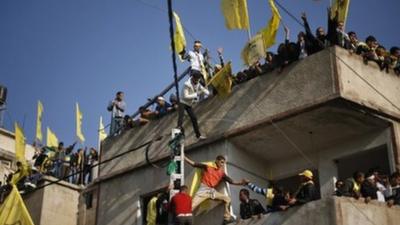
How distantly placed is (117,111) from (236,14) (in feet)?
18.0

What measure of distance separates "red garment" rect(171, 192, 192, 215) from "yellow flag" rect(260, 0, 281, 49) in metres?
4.14

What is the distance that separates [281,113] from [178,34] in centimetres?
329

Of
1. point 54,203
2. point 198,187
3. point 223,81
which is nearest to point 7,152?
point 54,203

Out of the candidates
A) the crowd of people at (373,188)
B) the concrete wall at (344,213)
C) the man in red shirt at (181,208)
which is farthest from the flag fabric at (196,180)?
the crowd of people at (373,188)

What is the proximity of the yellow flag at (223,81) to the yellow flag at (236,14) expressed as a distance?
0.94m

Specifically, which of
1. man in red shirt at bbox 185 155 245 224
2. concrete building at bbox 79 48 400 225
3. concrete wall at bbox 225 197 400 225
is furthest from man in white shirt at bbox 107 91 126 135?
concrete wall at bbox 225 197 400 225

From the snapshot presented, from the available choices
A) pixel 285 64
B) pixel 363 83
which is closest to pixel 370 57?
pixel 363 83

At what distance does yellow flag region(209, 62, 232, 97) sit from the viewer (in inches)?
733

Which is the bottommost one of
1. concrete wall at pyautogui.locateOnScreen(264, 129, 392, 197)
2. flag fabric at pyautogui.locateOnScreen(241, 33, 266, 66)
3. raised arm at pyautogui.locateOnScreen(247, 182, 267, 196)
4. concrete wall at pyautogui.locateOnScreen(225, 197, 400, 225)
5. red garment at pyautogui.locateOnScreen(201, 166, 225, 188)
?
concrete wall at pyautogui.locateOnScreen(225, 197, 400, 225)

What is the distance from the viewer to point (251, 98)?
18.5 metres

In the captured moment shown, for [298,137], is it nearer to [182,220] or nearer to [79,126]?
[182,220]

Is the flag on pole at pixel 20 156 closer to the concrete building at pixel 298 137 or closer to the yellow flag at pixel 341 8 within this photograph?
the concrete building at pixel 298 137

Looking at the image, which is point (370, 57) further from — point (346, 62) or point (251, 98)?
point (251, 98)

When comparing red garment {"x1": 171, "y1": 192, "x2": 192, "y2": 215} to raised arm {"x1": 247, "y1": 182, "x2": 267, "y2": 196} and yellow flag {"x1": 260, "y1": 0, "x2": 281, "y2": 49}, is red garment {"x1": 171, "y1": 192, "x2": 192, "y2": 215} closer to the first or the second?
raised arm {"x1": 247, "y1": 182, "x2": 267, "y2": 196}
